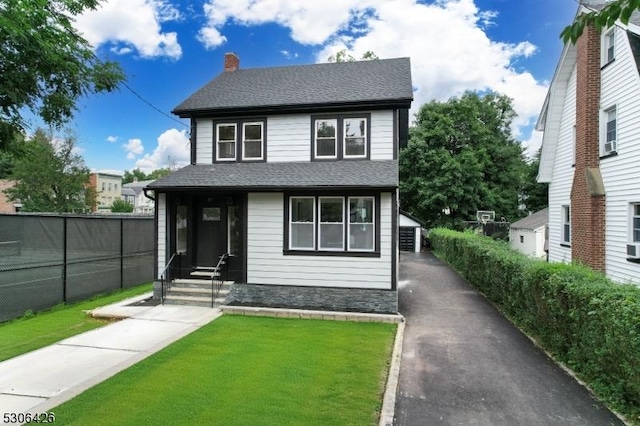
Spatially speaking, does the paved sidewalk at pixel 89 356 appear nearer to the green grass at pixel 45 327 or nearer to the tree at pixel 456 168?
the green grass at pixel 45 327

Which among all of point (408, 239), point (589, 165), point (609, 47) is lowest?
point (408, 239)

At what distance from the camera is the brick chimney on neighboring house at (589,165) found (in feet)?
36.1

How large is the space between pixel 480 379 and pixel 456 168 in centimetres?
2671

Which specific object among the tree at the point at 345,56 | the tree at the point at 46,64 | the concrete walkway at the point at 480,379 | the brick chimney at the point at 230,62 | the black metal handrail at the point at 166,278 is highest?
the tree at the point at 345,56

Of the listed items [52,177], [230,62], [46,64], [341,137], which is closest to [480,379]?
[341,137]

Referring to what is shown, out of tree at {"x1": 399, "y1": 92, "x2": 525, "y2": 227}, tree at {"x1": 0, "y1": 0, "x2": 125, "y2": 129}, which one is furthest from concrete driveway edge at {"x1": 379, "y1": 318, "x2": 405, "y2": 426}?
tree at {"x1": 399, "y1": 92, "x2": 525, "y2": 227}

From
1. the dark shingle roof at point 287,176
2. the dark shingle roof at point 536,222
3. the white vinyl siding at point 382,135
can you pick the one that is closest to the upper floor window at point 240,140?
the dark shingle roof at point 287,176

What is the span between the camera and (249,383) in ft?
16.8

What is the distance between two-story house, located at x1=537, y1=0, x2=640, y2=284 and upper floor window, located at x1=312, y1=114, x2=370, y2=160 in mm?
5839

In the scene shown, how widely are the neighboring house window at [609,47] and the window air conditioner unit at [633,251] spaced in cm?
534

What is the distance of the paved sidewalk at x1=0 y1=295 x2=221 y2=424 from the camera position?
474 cm

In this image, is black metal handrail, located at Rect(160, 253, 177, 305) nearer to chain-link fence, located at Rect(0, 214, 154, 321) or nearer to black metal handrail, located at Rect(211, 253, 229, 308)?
black metal handrail, located at Rect(211, 253, 229, 308)

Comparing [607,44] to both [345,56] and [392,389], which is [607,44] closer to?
[392,389]

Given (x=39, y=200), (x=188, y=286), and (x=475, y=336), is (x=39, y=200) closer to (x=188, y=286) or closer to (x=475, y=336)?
(x=188, y=286)
